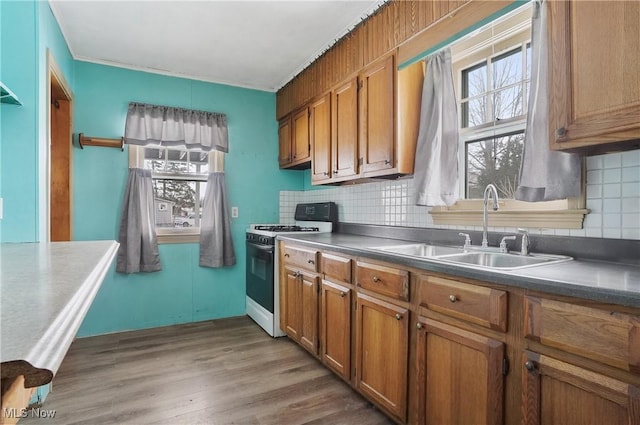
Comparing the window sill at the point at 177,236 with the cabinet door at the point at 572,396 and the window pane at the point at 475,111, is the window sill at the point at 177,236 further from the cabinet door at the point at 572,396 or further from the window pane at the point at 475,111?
the cabinet door at the point at 572,396

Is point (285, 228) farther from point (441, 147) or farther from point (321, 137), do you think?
point (441, 147)

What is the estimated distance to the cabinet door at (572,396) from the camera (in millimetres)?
984

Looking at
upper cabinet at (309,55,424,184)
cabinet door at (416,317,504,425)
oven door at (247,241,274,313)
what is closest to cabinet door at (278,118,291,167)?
upper cabinet at (309,55,424,184)

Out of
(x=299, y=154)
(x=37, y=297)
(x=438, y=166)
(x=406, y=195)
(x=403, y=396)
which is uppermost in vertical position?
(x=299, y=154)

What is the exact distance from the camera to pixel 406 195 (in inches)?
104

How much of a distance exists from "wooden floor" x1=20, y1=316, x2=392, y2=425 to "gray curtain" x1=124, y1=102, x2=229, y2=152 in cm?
187

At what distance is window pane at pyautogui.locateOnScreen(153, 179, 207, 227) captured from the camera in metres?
3.58

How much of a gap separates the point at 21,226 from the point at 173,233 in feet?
5.44

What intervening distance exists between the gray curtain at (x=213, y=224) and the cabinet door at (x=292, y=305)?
38.9 inches

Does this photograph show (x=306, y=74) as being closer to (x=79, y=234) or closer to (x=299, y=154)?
(x=299, y=154)

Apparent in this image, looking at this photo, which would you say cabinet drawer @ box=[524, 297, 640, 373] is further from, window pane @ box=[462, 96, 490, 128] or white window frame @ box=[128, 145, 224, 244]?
white window frame @ box=[128, 145, 224, 244]

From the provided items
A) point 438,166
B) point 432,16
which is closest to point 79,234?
point 438,166

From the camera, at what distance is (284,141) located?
12.9 feet

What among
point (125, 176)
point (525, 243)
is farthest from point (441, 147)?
point (125, 176)
